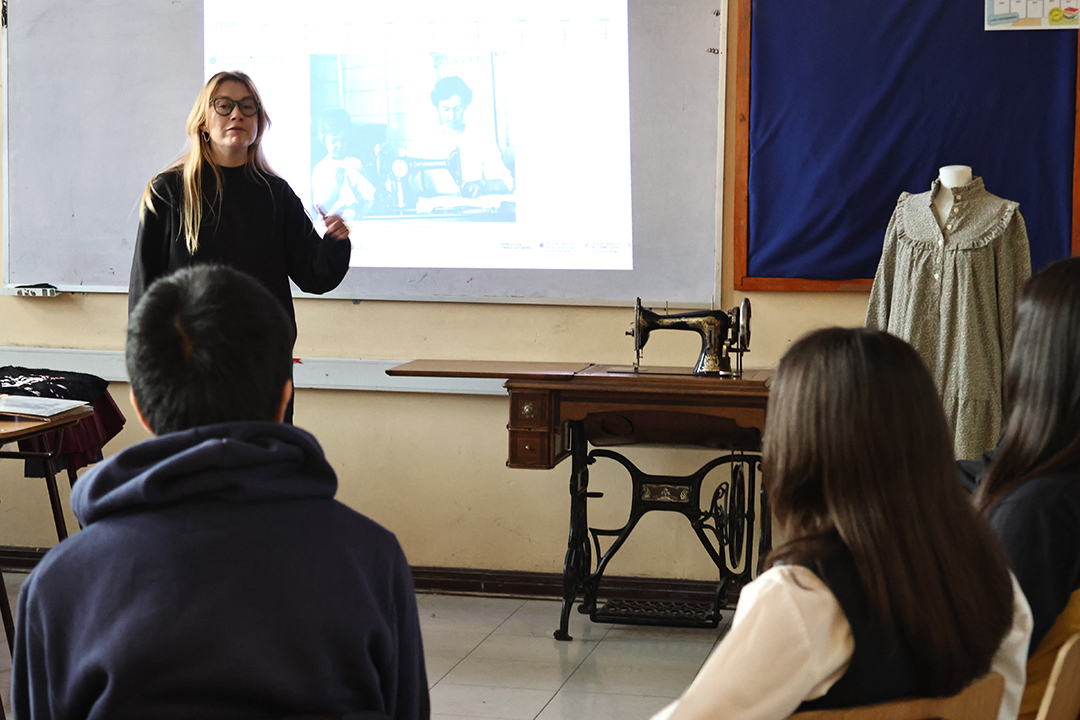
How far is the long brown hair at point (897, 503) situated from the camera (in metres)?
0.98

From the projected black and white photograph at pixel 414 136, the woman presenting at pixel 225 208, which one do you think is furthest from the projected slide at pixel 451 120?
the woman presenting at pixel 225 208

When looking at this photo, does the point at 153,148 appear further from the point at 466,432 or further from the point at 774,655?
the point at 774,655

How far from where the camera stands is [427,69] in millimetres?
3537

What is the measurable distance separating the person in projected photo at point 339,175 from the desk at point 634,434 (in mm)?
733

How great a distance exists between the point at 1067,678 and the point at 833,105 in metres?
2.54

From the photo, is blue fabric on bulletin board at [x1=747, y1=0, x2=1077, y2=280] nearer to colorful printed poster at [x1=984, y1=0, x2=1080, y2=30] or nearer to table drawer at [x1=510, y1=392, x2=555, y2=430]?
colorful printed poster at [x1=984, y1=0, x2=1080, y2=30]

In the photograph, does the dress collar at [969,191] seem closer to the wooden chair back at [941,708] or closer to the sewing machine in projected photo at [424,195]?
the sewing machine in projected photo at [424,195]

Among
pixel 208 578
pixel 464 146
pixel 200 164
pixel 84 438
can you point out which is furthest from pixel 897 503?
pixel 464 146

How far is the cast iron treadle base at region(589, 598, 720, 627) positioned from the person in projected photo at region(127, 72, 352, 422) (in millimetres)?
1231

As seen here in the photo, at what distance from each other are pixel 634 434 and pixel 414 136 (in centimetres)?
127

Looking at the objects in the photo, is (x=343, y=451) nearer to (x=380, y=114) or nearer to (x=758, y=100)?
(x=380, y=114)

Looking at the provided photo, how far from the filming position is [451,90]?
3.52 metres

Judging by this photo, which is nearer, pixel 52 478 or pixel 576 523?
pixel 52 478

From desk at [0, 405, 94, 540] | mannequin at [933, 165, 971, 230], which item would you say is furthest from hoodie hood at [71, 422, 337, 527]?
mannequin at [933, 165, 971, 230]
